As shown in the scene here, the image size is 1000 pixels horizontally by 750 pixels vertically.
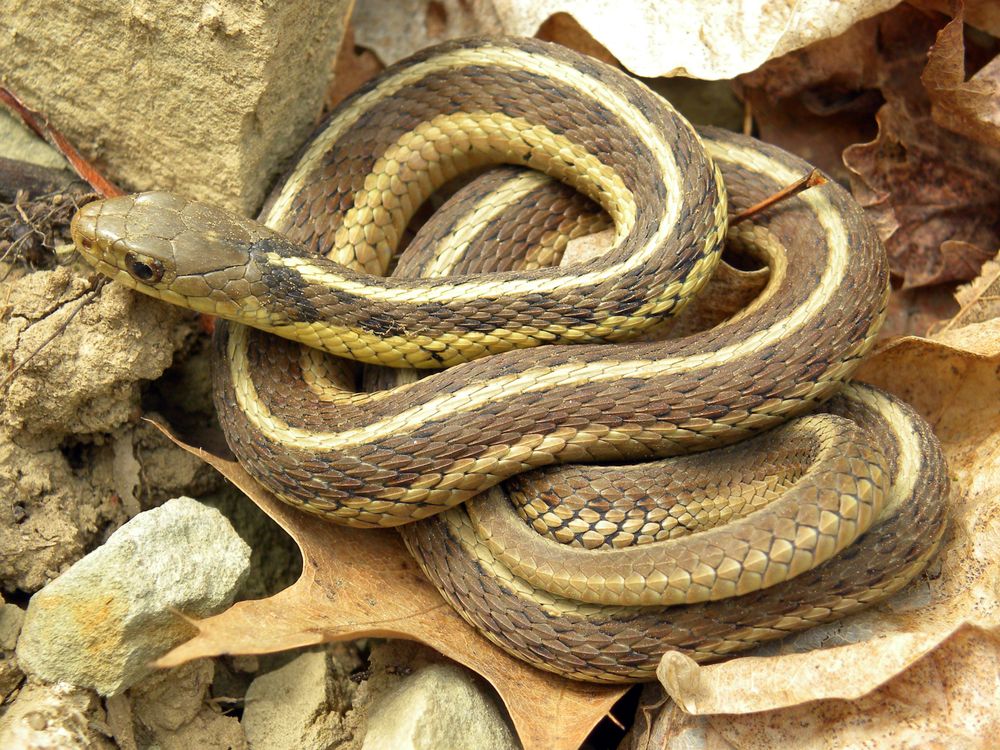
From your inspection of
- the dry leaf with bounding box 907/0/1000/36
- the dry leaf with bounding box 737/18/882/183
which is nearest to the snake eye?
the dry leaf with bounding box 737/18/882/183

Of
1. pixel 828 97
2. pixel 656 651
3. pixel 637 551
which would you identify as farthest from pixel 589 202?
pixel 656 651

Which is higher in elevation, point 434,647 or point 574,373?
point 574,373

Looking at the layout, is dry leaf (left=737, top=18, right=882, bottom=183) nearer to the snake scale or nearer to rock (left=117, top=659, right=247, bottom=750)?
the snake scale

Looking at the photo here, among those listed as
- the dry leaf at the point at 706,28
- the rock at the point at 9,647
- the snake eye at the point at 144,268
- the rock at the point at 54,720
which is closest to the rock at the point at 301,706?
the rock at the point at 54,720

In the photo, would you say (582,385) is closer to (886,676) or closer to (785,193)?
(785,193)

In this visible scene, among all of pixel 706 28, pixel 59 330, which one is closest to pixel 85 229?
pixel 59 330

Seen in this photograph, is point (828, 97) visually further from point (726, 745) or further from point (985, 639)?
point (726, 745)

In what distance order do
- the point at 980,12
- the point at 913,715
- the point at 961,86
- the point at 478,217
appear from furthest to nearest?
1. the point at 980,12
2. the point at 961,86
3. the point at 478,217
4. the point at 913,715

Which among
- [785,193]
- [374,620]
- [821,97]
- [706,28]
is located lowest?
[374,620]
